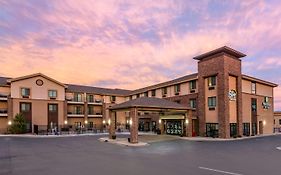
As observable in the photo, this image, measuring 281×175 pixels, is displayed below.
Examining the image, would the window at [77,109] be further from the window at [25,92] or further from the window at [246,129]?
the window at [246,129]

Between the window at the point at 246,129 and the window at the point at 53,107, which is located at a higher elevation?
the window at the point at 53,107

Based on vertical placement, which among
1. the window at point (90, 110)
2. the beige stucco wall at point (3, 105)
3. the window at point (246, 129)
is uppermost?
the beige stucco wall at point (3, 105)

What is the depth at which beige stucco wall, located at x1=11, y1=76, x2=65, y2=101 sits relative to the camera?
160ft

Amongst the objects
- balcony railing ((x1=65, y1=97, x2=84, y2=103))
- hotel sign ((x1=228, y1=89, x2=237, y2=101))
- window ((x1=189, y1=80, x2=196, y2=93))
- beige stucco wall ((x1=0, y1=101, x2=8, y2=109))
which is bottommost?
beige stucco wall ((x1=0, y1=101, x2=8, y2=109))

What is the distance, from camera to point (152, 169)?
46.0 ft

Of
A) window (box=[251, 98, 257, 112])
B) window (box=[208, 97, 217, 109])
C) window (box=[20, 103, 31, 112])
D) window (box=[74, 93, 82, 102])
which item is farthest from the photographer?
window (box=[74, 93, 82, 102])

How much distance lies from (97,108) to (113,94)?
5.23 meters

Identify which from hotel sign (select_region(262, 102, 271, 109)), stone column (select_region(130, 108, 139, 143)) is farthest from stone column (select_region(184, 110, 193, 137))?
hotel sign (select_region(262, 102, 271, 109))

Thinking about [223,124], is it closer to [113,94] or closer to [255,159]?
[255,159]

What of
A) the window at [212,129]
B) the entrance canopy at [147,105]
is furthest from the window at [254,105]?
the entrance canopy at [147,105]

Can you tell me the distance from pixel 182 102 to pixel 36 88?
29038 millimetres

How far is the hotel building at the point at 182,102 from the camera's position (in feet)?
118

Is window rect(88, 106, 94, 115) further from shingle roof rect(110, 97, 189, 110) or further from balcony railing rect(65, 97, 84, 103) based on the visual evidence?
shingle roof rect(110, 97, 189, 110)

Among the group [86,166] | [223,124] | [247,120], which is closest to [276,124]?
[247,120]
